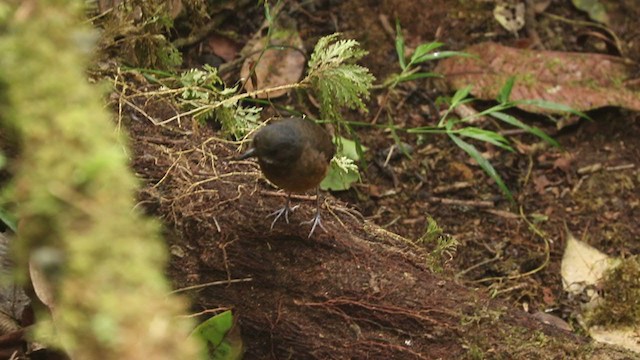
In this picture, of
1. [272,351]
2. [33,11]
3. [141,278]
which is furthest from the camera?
[272,351]

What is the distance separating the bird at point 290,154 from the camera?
2938mm

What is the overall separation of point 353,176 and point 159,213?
167cm

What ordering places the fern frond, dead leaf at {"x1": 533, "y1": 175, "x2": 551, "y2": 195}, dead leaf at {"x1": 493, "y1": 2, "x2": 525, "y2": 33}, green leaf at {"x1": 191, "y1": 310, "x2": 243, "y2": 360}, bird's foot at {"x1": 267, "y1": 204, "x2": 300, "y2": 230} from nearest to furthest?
green leaf at {"x1": 191, "y1": 310, "x2": 243, "y2": 360}
bird's foot at {"x1": 267, "y1": 204, "x2": 300, "y2": 230}
the fern frond
dead leaf at {"x1": 533, "y1": 175, "x2": 551, "y2": 195}
dead leaf at {"x1": 493, "y1": 2, "x2": 525, "y2": 33}

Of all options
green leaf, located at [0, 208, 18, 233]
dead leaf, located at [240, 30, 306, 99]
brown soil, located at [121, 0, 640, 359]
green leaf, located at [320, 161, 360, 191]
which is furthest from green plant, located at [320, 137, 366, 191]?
green leaf, located at [0, 208, 18, 233]

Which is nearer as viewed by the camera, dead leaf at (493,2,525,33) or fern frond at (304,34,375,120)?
fern frond at (304,34,375,120)

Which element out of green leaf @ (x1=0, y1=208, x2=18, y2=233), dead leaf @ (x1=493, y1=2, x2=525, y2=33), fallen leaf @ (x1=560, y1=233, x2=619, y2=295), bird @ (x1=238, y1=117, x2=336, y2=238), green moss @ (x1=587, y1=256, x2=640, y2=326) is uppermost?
bird @ (x1=238, y1=117, x2=336, y2=238)

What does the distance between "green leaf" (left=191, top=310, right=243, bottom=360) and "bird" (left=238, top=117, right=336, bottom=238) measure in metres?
0.49

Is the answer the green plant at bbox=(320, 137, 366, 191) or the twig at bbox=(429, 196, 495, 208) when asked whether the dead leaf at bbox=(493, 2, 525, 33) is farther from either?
the green plant at bbox=(320, 137, 366, 191)

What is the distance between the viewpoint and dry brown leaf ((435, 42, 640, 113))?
4883 millimetres

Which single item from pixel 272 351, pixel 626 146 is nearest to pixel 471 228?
pixel 626 146

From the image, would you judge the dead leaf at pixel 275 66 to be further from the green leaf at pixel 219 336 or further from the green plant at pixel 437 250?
the green leaf at pixel 219 336

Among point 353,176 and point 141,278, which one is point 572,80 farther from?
point 141,278

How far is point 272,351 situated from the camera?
9.49 feet

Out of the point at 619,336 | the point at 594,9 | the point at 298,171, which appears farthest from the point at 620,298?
the point at 594,9
